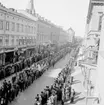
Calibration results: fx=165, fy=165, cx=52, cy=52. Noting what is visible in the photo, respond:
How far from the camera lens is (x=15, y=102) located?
1166 cm

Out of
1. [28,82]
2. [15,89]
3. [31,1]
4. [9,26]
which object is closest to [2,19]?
[9,26]

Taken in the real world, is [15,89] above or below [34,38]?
below

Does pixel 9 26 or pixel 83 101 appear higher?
pixel 9 26

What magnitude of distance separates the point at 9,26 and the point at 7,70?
28.6 ft

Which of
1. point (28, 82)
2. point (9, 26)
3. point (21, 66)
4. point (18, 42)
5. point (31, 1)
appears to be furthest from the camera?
point (31, 1)

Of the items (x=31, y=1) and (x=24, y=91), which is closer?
(x=24, y=91)

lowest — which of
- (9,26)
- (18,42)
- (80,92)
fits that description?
(80,92)

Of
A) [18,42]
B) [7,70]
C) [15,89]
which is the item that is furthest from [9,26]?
[15,89]

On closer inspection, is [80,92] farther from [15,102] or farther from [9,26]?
[9,26]

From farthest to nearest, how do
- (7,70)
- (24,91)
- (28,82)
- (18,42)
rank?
(18,42)
(7,70)
(28,82)
(24,91)

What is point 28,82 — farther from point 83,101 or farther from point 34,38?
point 34,38

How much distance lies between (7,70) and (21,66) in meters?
3.14

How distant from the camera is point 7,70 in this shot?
1741 cm

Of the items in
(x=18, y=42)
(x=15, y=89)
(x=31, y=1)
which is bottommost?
(x=15, y=89)
